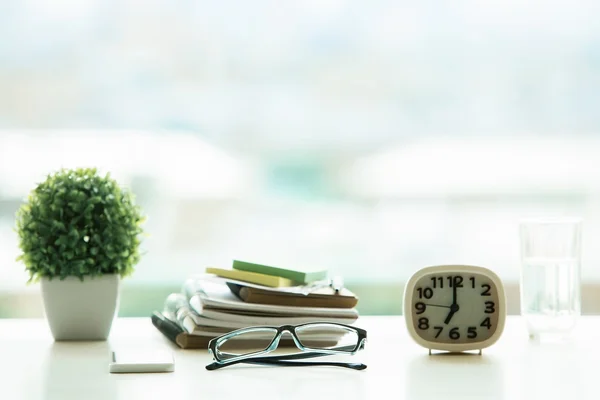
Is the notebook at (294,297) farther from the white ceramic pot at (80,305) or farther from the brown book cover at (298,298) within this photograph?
the white ceramic pot at (80,305)

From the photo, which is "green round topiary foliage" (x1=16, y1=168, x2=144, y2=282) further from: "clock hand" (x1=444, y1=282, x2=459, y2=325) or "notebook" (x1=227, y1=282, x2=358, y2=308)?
"clock hand" (x1=444, y1=282, x2=459, y2=325)

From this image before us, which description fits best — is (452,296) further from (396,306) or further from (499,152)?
(396,306)

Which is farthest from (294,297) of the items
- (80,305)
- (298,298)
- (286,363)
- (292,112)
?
(292,112)

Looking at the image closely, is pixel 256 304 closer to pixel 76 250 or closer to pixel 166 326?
pixel 166 326

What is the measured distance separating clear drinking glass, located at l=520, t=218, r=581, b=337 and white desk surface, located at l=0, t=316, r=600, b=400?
0.16 feet

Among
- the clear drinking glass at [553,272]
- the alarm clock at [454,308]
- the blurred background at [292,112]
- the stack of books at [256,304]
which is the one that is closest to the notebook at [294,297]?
the stack of books at [256,304]

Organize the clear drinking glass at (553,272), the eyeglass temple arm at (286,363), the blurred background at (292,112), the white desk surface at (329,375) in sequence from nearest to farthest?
1. the white desk surface at (329,375)
2. the eyeglass temple arm at (286,363)
3. the clear drinking glass at (553,272)
4. the blurred background at (292,112)

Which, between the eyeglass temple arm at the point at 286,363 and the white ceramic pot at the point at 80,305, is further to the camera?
the white ceramic pot at the point at 80,305

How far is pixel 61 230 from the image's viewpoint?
1509mm

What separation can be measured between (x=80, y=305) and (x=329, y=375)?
0.47 m

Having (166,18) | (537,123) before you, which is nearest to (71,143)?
(166,18)

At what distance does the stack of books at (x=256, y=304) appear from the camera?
1.44 meters

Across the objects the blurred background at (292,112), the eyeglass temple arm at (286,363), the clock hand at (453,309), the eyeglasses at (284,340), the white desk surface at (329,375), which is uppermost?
the blurred background at (292,112)

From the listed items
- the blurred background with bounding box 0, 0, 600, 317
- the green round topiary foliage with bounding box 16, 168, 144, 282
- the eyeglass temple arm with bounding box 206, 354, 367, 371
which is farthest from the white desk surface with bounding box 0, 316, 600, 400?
the blurred background with bounding box 0, 0, 600, 317
